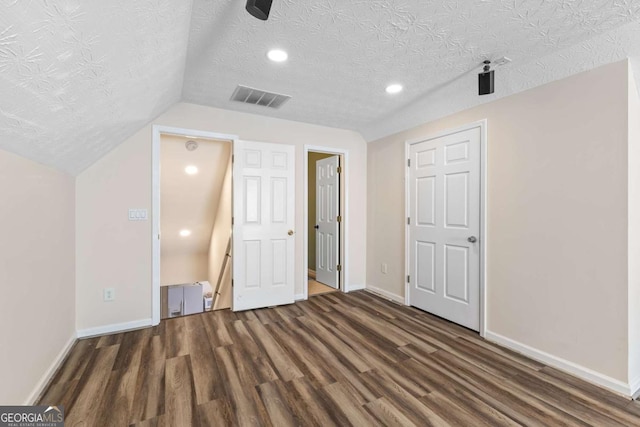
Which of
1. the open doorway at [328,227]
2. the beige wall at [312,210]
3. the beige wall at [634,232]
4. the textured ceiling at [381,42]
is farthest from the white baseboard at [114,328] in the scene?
the beige wall at [634,232]

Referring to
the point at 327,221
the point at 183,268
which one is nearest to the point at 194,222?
the point at 183,268

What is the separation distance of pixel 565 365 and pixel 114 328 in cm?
402

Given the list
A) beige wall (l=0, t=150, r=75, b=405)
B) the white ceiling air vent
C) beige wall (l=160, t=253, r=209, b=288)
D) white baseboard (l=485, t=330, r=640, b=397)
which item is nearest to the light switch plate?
beige wall (l=0, t=150, r=75, b=405)

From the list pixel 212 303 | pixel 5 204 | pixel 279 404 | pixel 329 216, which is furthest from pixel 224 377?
pixel 212 303

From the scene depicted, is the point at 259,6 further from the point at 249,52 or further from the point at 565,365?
the point at 565,365

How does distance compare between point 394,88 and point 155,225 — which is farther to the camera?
point 155,225

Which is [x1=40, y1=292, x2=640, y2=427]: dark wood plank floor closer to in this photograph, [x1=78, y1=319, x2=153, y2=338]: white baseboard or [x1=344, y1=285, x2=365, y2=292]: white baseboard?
[x1=78, y1=319, x2=153, y2=338]: white baseboard

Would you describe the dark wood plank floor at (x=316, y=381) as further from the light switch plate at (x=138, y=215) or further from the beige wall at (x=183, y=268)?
the beige wall at (x=183, y=268)

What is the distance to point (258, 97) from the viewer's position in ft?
9.86

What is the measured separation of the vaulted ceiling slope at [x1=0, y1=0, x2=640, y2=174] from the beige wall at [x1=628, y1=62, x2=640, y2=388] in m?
0.38

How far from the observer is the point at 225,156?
4.12 metres

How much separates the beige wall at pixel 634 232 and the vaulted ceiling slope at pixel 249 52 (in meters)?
0.38

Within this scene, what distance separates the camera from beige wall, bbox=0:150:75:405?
145 centimetres

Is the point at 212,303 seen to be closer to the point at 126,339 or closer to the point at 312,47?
the point at 126,339
